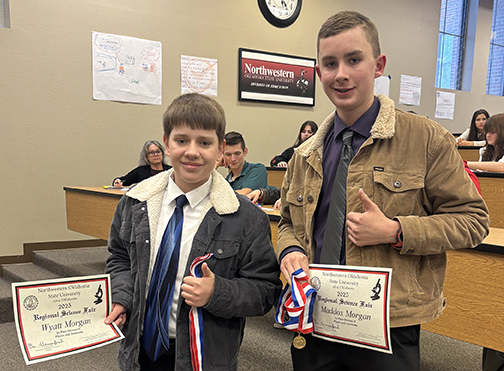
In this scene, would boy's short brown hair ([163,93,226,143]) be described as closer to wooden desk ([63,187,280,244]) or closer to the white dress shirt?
the white dress shirt

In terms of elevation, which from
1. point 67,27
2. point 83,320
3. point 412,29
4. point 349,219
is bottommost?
point 83,320

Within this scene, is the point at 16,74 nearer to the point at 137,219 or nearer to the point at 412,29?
the point at 137,219

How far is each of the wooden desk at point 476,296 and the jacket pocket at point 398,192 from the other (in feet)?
2.59

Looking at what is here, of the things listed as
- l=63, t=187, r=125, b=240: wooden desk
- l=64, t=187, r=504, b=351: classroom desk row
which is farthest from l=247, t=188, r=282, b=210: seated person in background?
l=64, t=187, r=504, b=351: classroom desk row

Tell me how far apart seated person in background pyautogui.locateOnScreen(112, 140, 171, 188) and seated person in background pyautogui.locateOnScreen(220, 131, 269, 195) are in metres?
1.48

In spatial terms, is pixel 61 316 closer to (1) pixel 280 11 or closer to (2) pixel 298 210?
(2) pixel 298 210

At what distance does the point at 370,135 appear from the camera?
3.54 feet

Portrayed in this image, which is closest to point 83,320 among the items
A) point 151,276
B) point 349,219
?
point 151,276

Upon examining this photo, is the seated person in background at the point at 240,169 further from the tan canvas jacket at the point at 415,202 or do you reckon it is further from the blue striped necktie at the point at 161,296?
the tan canvas jacket at the point at 415,202

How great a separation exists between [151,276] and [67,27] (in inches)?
164

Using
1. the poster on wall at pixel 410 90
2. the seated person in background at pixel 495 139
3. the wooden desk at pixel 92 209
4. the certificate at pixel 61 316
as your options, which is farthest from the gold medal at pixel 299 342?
the poster on wall at pixel 410 90

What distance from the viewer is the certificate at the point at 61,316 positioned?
100cm

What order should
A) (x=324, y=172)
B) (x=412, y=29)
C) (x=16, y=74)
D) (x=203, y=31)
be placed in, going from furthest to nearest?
1. (x=412, y=29)
2. (x=203, y=31)
3. (x=16, y=74)
4. (x=324, y=172)

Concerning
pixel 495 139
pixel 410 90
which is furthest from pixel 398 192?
pixel 410 90
